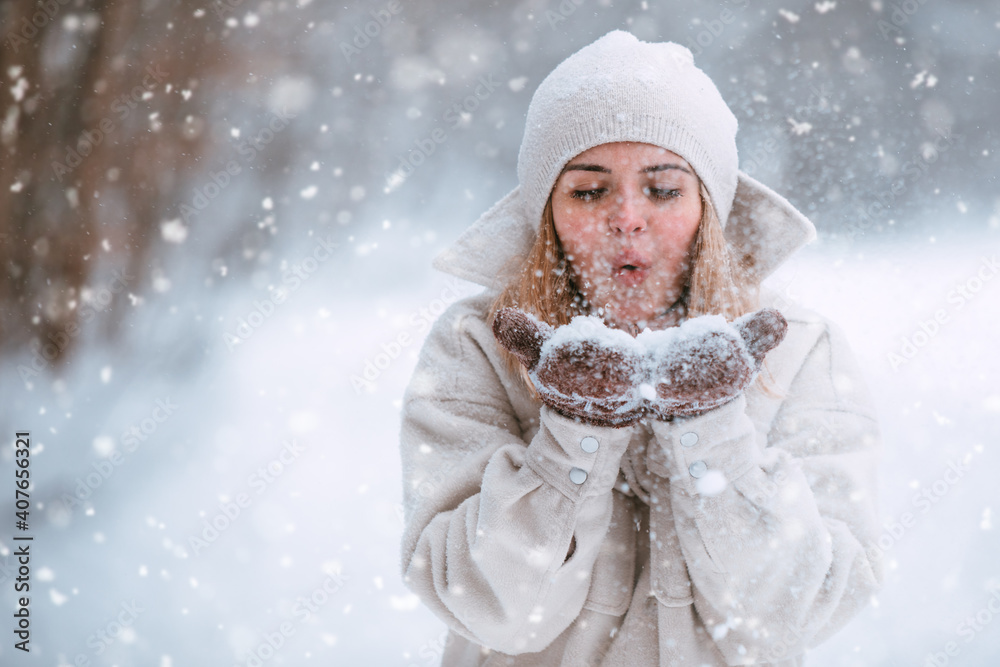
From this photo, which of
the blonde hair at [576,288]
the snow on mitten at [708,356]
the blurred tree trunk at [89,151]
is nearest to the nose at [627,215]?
the blonde hair at [576,288]

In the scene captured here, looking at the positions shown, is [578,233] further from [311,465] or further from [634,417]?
[311,465]

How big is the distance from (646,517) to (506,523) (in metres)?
0.23

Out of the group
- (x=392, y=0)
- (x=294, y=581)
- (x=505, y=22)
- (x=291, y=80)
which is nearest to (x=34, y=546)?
(x=294, y=581)

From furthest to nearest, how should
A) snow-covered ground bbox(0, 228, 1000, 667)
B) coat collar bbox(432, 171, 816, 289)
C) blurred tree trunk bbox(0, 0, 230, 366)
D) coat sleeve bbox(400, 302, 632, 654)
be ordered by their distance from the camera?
blurred tree trunk bbox(0, 0, 230, 366) < snow-covered ground bbox(0, 228, 1000, 667) < coat collar bbox(432, 171, 816, 289) < coat sleeve bbox(400, 302, 632, 654)

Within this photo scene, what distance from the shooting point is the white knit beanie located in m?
0.94

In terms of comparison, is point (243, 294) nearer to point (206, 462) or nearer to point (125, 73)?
point (206, 462)

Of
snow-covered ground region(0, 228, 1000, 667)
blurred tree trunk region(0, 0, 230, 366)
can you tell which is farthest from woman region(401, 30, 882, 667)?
blurred tree trunk region(0, 0, 230, 366)

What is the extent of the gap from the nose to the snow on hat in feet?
0.27

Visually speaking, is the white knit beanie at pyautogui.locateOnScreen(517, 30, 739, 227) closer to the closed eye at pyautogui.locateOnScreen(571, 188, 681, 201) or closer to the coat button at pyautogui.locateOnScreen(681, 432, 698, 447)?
the closed eye at pyautogui.locateOnScreen(571, 188, 681, 201)

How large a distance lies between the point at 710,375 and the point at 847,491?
32 centimetres

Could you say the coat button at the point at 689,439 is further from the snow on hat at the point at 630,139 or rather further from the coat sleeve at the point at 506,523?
the snow on hat at the point at 630,139

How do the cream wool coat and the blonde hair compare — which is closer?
the cream wool coat

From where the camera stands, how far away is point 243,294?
215 centimetres

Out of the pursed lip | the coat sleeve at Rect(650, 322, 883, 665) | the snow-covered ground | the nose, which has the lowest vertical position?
the snow-covered ground
